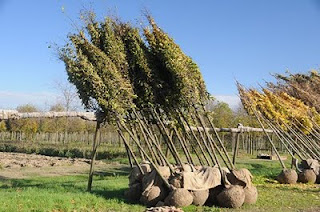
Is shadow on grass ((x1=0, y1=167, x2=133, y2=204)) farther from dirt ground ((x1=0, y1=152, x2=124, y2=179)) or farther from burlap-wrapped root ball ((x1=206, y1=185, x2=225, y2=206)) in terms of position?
burlap-wrapped root ball ((x1=206, y1=185, x2=225, y2=206))

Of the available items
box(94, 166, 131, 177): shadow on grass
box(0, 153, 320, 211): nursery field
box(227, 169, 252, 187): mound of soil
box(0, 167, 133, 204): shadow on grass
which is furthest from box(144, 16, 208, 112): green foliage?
box(94, 166, 131, 177): shadow on grass

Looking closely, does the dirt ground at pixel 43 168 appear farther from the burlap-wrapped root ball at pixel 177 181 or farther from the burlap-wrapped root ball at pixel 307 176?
the burlap-wrapped root ball at pixel 307 176

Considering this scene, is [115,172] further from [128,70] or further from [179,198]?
[179,198]

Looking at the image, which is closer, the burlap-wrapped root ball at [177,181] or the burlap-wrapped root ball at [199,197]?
the burlap-wrapped root ball at [177,181]

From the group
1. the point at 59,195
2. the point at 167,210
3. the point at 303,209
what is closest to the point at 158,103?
the point at 59,195

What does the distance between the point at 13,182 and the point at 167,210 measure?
1021 cm

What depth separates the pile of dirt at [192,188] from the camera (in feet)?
32.3

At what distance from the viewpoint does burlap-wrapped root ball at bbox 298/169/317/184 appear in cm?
1612

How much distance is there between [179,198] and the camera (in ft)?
31.7

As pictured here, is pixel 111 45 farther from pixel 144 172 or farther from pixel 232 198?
pixel 232 198

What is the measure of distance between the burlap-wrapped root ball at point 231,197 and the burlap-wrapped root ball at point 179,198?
921 mm

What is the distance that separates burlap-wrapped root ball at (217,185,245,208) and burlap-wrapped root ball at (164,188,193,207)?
92 cm

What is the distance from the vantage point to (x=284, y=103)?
1984 centimetres

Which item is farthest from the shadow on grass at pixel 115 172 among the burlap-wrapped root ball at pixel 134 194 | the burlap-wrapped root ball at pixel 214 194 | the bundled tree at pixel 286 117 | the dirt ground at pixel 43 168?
the burlap-wrapped root ball at pixel 214 194
